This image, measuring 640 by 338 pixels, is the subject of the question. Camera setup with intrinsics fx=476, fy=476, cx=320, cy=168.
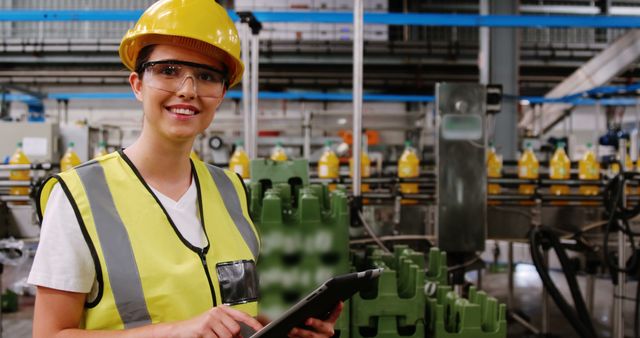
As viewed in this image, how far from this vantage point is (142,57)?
1018mm

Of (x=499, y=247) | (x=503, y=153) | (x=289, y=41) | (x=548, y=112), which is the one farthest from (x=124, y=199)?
(x=548, y=112)

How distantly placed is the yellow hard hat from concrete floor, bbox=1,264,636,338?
155 inches

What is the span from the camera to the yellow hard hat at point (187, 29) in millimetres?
963

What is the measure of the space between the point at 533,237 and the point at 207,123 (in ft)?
9.22

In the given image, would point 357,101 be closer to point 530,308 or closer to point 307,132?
point 530,308

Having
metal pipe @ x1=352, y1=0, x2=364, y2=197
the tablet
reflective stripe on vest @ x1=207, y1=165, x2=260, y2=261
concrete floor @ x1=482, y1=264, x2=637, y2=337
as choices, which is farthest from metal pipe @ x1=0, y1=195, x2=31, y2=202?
concrete floor @ x1=482, y1=264, x2=637, y2=337

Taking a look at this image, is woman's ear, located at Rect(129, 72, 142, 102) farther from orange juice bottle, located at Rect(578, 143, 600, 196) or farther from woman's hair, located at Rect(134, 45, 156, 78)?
orange juice bottle, located at Rect(578, 143, 600, 196)

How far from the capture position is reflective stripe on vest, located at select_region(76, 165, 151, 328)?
89 centimetres

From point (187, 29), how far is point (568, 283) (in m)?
3.12

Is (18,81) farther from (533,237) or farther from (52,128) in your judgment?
(533,237)

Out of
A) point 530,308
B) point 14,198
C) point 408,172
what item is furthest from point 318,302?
point 530,308

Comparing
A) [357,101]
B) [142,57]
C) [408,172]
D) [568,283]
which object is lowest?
[568,283]

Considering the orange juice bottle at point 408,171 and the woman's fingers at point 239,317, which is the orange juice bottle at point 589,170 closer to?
the orange juice bottle at point 408,171

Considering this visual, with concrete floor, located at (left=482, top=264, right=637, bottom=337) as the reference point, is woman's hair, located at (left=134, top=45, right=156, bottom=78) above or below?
above
